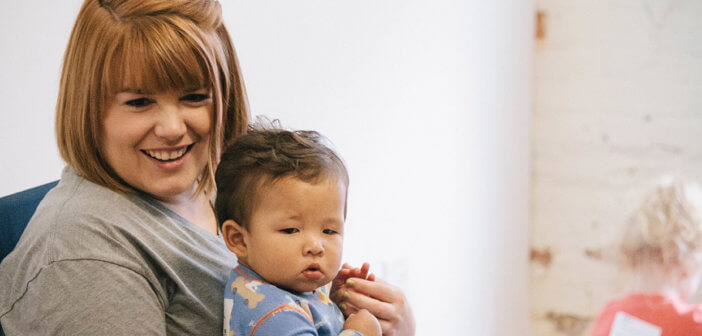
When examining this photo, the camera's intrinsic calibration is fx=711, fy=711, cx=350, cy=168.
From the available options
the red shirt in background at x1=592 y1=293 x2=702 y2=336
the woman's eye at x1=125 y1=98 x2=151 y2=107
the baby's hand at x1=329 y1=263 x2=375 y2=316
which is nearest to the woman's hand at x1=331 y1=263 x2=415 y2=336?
the baby's hand at x1=329 y1=263 x2=375 y2=316

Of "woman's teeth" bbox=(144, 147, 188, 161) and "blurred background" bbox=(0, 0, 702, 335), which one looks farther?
"blurred background" bbox=(0, 0, 702, 335)

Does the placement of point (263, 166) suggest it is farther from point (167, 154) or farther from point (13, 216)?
point (13, 216)

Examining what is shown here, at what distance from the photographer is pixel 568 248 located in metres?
3.14

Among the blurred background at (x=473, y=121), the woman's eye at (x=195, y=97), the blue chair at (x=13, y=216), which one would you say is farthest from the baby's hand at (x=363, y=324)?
the blurred background at (x=473, y=121)

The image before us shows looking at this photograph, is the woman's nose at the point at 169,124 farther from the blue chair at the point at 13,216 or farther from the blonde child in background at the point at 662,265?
the blonde child in background at the point at 662,265

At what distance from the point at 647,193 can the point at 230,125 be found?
7.18ft

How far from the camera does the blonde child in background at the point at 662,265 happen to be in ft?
8.21

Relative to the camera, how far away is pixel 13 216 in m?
1.02

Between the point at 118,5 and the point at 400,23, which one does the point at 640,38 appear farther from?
the point at 118,5

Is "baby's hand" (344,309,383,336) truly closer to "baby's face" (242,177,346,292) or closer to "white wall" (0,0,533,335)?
"baby's face" (242,177,346,292)

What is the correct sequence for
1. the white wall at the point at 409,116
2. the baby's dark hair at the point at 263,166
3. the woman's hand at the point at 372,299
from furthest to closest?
the white wall at the point at 409,116
the woman's hand at the point at 372,299
the baby's dark hair at the point at 263,166

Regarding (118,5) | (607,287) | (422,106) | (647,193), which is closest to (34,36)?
(118,5)

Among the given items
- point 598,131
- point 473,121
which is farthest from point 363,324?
point 598,131

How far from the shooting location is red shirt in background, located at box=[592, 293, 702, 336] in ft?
8.04
